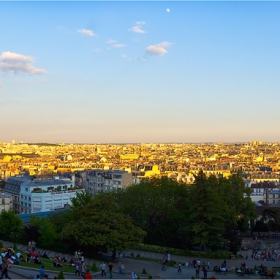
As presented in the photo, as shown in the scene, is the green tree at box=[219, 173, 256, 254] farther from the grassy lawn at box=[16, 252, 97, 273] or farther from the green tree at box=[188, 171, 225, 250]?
the grassy lawn at box=[16, 252, 97, 273]

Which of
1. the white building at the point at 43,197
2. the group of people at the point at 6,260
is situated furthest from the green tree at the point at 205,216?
the white building at the point at 43,197

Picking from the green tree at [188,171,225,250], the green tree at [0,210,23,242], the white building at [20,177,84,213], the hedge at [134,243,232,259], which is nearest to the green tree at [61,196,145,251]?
the hedge at [134,243,232,259]

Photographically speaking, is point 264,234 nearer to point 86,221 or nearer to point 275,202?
point 275,202

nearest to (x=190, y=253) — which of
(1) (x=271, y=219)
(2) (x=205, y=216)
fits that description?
(2) (x=205, y=216)

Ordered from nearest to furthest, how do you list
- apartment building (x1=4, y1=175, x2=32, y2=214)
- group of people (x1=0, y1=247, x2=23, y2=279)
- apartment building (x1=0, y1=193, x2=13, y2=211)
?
1. group of people (x1=0, y1=247, x2=23, y2=279)
2. apartment building (x1=0, y1=193, x2=13, y2=211)
3. apartment building (x1=4, y1=175, x2=32, y2=214)

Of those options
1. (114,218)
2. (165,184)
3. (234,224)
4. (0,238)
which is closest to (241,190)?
(234,224)
